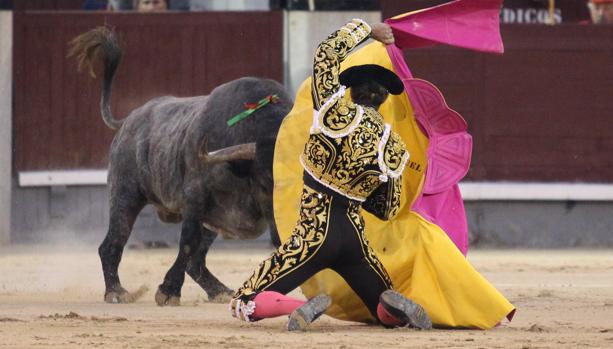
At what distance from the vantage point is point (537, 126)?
39.9ft

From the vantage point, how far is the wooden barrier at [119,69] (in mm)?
12266

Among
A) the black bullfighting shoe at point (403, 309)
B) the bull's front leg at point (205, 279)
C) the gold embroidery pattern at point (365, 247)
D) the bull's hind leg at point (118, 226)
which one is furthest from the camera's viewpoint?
the bull's hind leg at point (118, 226)

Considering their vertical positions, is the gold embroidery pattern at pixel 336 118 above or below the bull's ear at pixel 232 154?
above

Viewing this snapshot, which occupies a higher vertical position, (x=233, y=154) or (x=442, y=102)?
(x=442, y=102)

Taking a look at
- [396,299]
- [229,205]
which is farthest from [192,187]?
[396,299]

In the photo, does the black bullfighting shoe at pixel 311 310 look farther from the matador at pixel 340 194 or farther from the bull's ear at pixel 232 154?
the bull's ear at pixel 232 154

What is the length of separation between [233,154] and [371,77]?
164 cm

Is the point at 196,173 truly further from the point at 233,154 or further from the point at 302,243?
the point at 302,243

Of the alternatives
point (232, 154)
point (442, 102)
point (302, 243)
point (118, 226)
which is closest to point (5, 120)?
point (118, 226)

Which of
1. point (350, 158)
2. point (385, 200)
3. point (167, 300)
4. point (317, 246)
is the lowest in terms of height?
point (167, 300)

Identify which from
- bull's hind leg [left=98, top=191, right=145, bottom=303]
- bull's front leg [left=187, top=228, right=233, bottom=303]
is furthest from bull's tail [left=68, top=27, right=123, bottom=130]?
bull's front leg [left=187, top=228, right=233, bottom=303]

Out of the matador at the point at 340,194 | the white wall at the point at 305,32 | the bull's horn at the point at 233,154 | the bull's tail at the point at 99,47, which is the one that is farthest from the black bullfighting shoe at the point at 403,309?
the white wall at the point at 305,32

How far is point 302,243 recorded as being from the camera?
6090mm

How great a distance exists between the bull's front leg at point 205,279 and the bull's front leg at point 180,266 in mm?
388
